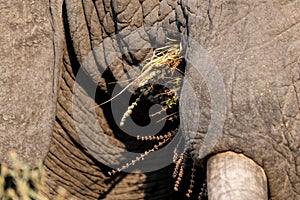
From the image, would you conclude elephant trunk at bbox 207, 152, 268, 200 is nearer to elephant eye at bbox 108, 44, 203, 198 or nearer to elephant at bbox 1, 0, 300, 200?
elephant at bbox 1, 0, 300, 200

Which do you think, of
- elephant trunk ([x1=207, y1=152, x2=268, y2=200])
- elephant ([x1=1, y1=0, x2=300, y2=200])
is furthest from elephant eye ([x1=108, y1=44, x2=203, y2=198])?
elephant trunk ([x1=207, y1=152, x2=268, y2=200])

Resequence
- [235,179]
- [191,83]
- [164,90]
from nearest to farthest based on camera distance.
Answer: [235,179]
[191,83]
[164,90]

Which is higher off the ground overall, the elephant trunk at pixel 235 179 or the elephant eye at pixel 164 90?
the elephant eye at pixel 164 90

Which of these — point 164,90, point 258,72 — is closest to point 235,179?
point 258,72

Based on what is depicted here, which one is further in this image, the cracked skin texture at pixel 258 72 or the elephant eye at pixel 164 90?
the elephant eye at pixel 164 90

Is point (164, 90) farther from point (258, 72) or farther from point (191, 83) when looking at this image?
point (258, 72)

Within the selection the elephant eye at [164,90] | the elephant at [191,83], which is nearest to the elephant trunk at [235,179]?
the elephant at [191,83]

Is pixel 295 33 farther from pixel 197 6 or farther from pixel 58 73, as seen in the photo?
pixel 58 73

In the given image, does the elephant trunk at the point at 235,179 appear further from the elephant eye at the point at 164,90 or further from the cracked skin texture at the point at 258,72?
the elephant eye at the point at 164,90
